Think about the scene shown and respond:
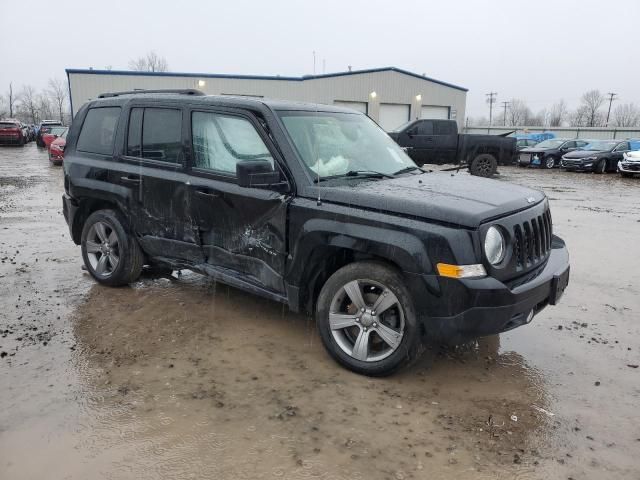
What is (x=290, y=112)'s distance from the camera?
428 cm

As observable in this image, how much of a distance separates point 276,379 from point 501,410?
153cm

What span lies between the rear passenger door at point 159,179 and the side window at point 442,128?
15125 millimetres

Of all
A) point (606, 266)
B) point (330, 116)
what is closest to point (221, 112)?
point (330, 116)

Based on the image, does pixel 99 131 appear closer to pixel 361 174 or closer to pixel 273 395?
pixel 361 174

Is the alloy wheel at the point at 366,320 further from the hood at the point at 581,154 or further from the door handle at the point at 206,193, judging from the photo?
the hood at the point at 581,154

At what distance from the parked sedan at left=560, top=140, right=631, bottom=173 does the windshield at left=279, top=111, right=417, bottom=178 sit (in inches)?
818

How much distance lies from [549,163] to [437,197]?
24.2 meters

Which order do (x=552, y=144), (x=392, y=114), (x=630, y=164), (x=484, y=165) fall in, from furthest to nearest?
(x=392, y=114), (x=552, y=144), (x=630, y=164), (x=484, y=165)

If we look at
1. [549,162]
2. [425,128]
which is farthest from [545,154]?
[425,128]

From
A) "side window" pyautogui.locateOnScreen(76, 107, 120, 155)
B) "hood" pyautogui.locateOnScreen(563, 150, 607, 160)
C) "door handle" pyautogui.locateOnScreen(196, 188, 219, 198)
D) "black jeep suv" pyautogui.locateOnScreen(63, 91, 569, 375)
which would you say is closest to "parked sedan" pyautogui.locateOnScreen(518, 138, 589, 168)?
"hood" pyautogui.locateOnScreen(563, 150, 607, 160)

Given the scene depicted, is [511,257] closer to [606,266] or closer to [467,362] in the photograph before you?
[467,362]

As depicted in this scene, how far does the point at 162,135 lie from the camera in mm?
4777

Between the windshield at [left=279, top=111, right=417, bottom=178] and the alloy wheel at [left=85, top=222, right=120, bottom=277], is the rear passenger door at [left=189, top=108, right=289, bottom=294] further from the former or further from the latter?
the alloy wheel at [left=85, top=222, right=120, bottom=277]

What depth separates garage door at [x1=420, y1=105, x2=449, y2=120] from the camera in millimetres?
38844
